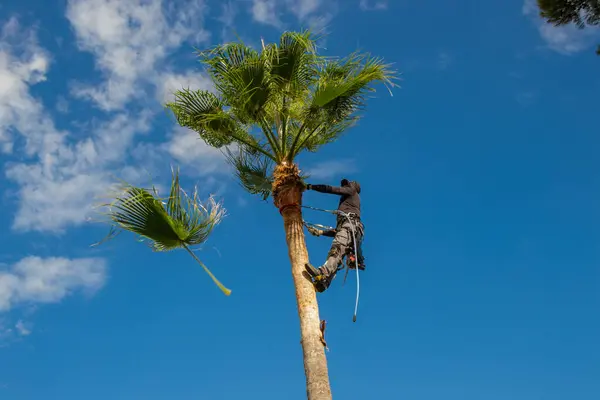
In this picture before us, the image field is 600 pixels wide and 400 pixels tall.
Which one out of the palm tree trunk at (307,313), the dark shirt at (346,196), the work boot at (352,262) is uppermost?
the dark shirt at (346,196)

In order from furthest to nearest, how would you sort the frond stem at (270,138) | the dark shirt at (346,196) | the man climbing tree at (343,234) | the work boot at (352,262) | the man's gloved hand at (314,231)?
the man's gloved hand at (314,231) < the dark shirt at (346,196) < the frond stem at (270,138) < the work boot at (352,262) < the man climbing tree at (343,234)

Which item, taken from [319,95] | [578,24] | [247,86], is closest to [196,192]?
[247,86]

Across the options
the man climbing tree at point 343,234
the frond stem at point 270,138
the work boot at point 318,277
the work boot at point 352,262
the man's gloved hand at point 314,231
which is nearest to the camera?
the work boot at point 318,277

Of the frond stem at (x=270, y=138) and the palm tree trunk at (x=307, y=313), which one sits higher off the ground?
the frond stem at (x=270, y=138)

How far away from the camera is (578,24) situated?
791 cm

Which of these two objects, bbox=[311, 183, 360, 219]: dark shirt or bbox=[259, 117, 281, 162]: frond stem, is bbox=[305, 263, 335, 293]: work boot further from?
bbox=[259, 117, 281, 162]: frond stem

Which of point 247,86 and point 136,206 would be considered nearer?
point 136,206

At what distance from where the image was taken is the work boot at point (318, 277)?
8227mm

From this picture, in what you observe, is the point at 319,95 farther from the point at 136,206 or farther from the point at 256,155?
the point at 136,206

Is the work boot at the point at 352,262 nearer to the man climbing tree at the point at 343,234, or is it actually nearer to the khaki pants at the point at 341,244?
the man climbing tree at the point at 343,234

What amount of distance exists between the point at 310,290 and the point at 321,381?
1.25 m

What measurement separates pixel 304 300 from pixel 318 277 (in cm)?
37

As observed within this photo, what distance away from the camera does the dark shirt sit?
9.51 meters

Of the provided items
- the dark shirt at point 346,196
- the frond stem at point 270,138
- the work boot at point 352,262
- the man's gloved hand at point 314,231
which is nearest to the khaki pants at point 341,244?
the work boot at point 352,262
